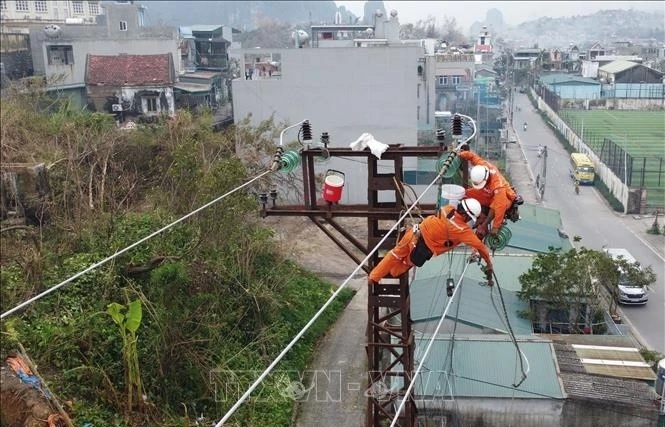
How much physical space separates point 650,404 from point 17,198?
39.6ft

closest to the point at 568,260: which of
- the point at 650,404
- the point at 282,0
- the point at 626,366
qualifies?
the point at 626,366

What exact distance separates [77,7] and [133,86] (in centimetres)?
2273

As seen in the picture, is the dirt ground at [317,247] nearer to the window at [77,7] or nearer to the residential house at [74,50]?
the residential house at [74,50]

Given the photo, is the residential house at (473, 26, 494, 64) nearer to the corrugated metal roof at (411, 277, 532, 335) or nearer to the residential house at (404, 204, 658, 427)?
the corrugated metal roof at (411, 277, 532, 335)

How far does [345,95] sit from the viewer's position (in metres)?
19.8

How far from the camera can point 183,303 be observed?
982 centimetres

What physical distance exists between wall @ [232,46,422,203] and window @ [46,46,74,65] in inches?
300

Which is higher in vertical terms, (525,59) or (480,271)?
(525,59)

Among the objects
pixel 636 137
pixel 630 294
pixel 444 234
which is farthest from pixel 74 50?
pixel 444 234

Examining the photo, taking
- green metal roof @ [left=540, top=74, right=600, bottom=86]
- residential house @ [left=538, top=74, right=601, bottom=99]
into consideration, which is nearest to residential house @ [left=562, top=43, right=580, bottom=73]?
green metal roof @ [left=540, top=74, right=600, bottom=86]

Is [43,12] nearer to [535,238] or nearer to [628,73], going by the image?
[628,73]

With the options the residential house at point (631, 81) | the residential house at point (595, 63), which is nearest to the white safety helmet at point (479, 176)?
the residential house at point (631, 81)

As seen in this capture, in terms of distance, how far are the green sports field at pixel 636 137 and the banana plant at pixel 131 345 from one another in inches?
664

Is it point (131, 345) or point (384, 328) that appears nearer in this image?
point (384, 328)
